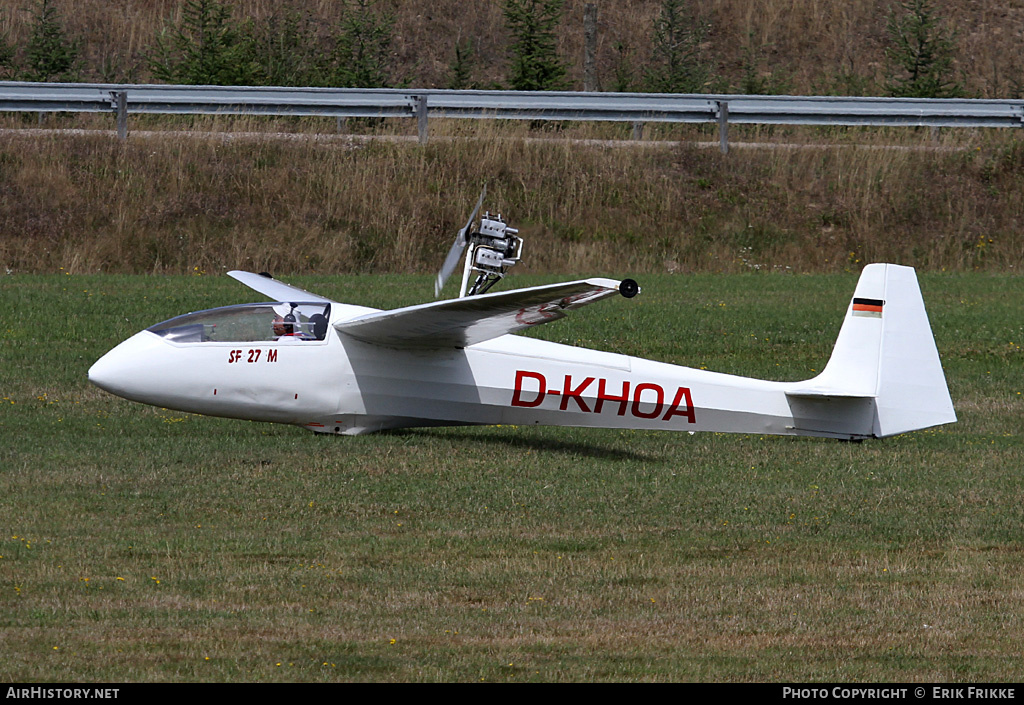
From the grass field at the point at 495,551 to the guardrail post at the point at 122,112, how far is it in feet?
43.5

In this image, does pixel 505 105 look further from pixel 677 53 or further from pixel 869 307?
pixel 869 307

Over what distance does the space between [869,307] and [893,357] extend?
60cm

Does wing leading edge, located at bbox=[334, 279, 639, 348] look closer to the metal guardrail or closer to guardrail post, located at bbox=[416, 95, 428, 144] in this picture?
the metal guardrail

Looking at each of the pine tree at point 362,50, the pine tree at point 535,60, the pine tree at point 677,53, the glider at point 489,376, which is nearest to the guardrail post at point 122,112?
the pine tree at point 362,50

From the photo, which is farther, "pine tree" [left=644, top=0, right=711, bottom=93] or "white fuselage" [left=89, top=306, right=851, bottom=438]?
"pine tree" [left=644, top=0, right=711, bottom=93]

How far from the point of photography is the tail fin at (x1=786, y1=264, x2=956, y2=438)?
13.6m

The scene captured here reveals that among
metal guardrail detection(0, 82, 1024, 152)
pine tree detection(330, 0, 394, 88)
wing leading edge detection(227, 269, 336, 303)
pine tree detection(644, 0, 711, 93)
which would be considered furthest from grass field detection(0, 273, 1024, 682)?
pine tree detection(644, 0, 711, 93)

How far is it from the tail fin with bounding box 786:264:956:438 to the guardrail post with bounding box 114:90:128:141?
20.1 meters

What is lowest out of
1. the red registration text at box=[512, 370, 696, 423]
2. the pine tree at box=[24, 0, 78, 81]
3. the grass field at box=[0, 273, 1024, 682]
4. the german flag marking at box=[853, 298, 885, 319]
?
the grass field at box=[0, 273, 1024, 682]

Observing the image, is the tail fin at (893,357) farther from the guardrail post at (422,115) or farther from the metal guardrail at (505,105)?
the guardrail post at (422,115)

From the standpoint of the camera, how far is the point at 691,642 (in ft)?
25.0

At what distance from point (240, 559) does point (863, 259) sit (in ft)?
74.1

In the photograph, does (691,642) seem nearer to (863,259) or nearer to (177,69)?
(863,259)

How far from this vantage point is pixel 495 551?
9.55 metres
